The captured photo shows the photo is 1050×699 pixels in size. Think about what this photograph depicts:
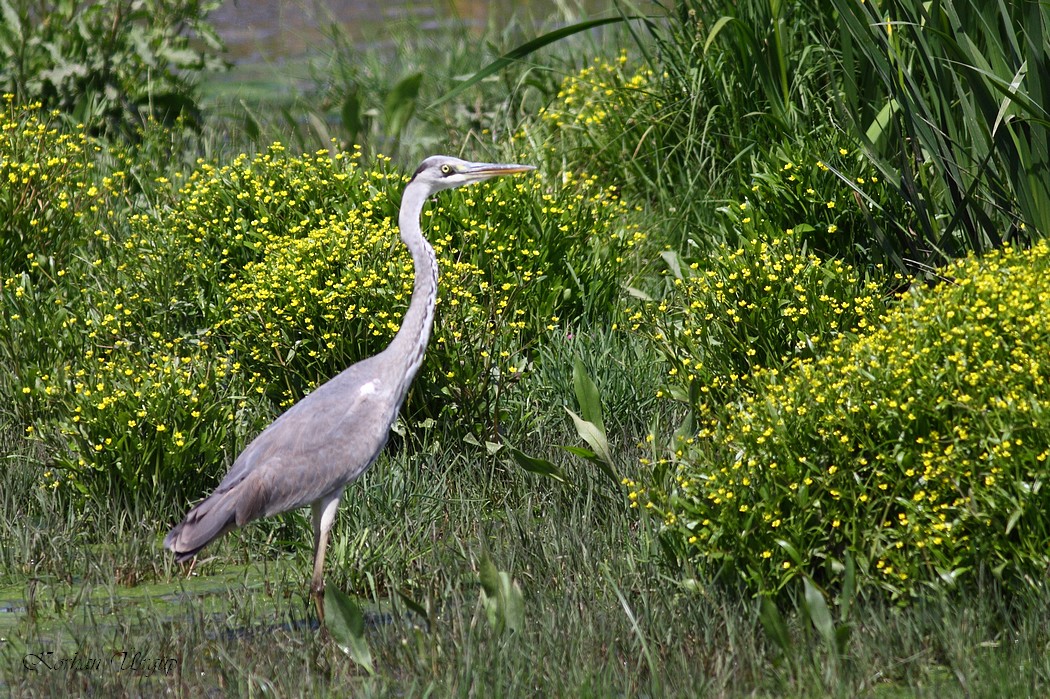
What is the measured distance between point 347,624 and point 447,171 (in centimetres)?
185

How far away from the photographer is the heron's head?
4773 millimetres

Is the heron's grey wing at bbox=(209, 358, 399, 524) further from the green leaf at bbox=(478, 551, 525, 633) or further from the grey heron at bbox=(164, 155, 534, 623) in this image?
the green leaf at bbox=(478, 551, 525, 633)

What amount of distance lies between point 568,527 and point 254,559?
1.16m

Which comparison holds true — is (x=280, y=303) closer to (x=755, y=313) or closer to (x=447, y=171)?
(x=447, y=171)

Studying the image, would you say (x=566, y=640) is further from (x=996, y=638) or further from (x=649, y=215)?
(x=649, y=215)

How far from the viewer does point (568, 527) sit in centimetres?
455

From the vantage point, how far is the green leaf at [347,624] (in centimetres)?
358

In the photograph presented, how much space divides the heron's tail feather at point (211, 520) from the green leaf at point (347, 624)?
26.1 inches

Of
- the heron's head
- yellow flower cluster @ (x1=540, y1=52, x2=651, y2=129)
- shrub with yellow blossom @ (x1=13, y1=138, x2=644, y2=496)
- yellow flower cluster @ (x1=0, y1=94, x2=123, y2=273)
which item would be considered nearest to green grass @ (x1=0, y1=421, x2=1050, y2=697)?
shrub with yellow blossom @ (x1=13, y1=138, x2=644, y2=496)

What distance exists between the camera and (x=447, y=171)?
4805mm

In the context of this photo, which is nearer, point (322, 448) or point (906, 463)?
point (906, 463)

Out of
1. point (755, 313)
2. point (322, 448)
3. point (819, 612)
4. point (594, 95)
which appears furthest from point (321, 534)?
point (594, 95)

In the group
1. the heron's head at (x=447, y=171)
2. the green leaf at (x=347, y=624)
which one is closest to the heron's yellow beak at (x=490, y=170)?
the heron's head at (x=447, y=171)

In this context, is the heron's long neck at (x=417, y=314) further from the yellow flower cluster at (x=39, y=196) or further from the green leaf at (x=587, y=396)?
the yellow flower cluster at (x=39, y=196)
